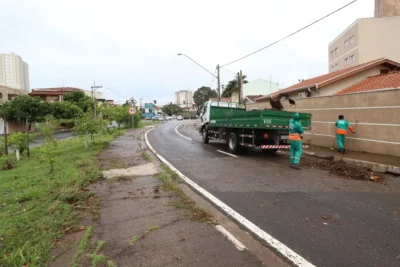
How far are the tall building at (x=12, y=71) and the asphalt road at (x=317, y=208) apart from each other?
8409 cm

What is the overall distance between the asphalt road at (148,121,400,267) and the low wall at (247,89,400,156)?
3056mm

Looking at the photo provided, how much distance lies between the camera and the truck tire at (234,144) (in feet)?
41.8

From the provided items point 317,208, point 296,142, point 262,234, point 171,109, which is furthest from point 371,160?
point 171,109

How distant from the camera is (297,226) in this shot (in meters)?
4.40

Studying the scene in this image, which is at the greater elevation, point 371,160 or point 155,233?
point 371,160

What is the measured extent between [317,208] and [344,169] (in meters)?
4.21

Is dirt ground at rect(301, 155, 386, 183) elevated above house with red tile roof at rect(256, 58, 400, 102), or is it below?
below

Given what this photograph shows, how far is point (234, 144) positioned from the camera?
42.2 ft

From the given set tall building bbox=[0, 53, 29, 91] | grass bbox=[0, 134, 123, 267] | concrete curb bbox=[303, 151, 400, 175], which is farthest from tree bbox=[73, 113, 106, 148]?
tall building bbox=[0, 53, 29, 91]

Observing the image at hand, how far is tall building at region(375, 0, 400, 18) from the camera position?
134ft

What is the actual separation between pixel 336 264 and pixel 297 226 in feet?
3.58

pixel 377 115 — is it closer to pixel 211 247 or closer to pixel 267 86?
pixel 211 247

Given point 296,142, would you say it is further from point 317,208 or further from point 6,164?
point 6,164

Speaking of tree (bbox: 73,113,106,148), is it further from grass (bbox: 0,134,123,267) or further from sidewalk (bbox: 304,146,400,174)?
sidewalk (bbox: 304,146,400,174)
